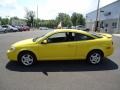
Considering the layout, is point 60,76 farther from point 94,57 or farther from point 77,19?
point 77,19

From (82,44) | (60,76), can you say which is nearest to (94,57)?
(82,44)

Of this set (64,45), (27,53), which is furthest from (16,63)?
(64,45)

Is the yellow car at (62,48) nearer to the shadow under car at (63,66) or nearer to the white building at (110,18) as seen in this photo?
the shadow under car at (63,66)

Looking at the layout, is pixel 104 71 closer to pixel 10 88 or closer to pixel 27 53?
pixel 27 53

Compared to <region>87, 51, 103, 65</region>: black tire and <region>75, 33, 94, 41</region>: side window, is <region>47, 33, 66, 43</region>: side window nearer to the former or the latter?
<region>75, 33, 94, 41</region>: side window

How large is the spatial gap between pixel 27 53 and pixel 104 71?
3084mm

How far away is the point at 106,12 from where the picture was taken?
49719 mm

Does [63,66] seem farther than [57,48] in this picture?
Yes

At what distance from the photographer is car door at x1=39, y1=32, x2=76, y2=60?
853 cm

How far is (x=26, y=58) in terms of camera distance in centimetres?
855

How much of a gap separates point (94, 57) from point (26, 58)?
9.19 feet

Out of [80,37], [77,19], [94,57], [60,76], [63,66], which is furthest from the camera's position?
[77,19]

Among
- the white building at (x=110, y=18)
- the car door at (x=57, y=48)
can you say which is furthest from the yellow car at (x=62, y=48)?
the white building at (x=110, y=18)

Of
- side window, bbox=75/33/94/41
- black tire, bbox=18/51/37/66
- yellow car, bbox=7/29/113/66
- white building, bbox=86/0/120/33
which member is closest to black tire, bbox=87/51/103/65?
yellow car, bbox=7/29/113/66
